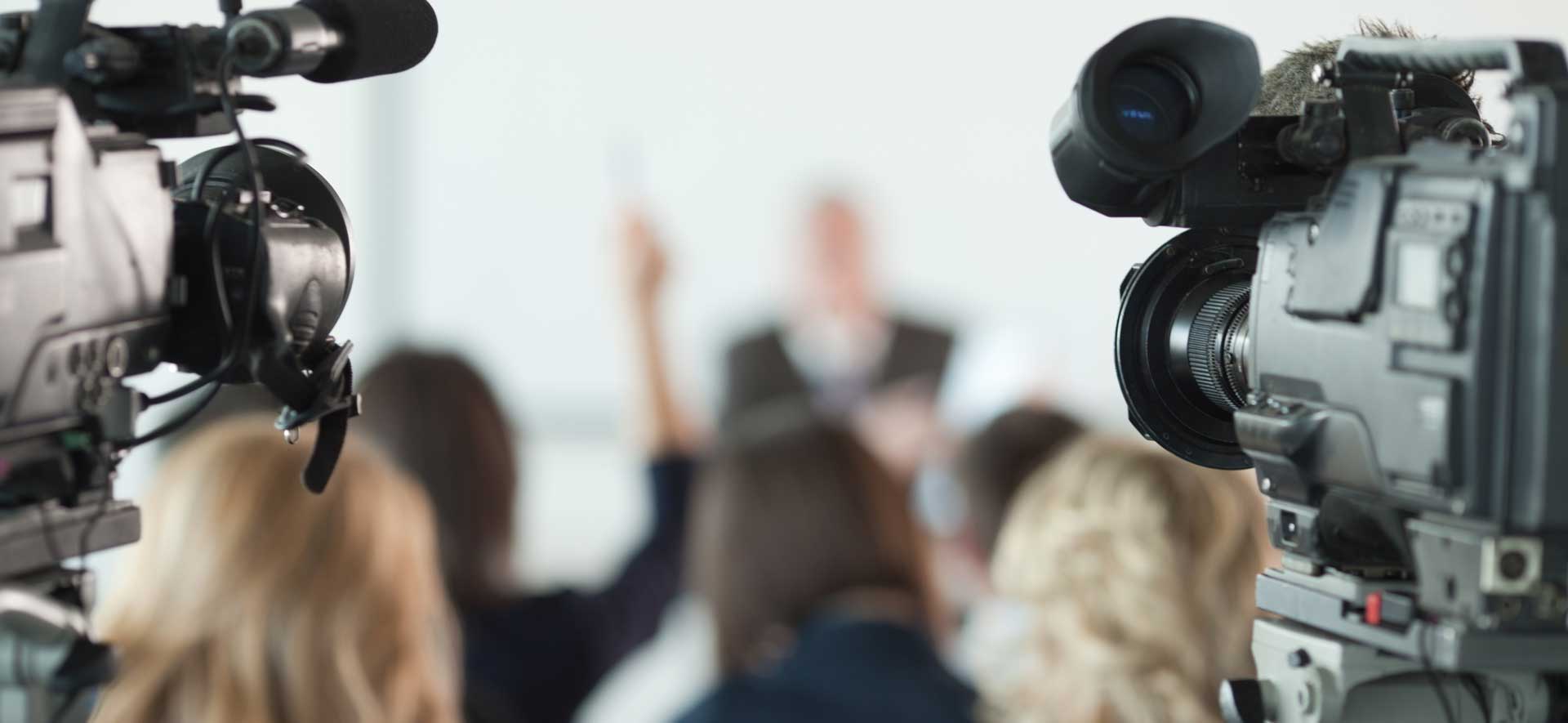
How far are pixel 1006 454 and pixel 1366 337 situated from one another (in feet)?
5.57

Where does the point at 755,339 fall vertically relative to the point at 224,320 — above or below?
below

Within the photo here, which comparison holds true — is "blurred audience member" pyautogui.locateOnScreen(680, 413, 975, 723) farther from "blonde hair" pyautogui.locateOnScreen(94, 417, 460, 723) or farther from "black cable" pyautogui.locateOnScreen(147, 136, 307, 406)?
"black cable" pyautogui.locateOnScreen(147, 136, 307, 406)

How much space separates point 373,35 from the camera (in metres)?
1.08

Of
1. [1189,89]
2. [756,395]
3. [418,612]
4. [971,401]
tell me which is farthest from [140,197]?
[756,395]

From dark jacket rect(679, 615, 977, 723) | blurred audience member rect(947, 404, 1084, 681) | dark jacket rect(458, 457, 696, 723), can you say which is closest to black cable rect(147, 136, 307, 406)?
dark jacket rect(458, 457, 696, 723)

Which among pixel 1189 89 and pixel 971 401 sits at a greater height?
pixel 1189 89

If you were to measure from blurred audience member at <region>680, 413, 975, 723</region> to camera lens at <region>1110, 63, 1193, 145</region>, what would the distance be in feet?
4.33

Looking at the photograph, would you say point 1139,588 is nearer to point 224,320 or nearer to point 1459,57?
point 1459,57

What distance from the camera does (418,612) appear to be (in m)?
1.75

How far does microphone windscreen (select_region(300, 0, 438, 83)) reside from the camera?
1059 millimetres

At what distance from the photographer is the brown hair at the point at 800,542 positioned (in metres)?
2.34

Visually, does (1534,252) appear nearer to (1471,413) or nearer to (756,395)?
(1471,413)

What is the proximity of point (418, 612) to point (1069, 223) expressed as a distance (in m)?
2.94

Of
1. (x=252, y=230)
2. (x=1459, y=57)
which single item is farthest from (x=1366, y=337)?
(x=252, y=230)
